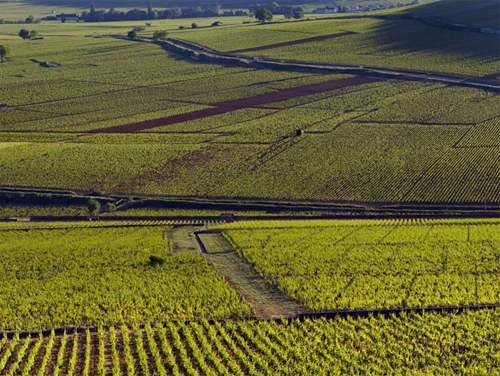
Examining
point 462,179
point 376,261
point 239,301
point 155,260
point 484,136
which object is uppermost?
point 484,136

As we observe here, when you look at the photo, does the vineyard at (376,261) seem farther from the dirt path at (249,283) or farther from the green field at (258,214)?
the dirt path at (249,283)

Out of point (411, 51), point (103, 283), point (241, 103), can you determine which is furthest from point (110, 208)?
point (411, 51)

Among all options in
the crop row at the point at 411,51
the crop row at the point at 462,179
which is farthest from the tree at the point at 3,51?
the crop row at the point at 462,179

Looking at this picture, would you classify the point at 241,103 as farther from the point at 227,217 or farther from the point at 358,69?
the point at 227,217

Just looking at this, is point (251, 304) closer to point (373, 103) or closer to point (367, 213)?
point (367, 213)

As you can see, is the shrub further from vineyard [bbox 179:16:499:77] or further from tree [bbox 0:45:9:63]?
tree [bbox 0:45:9:63]

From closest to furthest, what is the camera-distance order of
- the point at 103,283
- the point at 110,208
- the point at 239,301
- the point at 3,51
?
1. the point at 239,301
2. the point at 103,283
3. the point at 110,208
4. the point at 3,51
